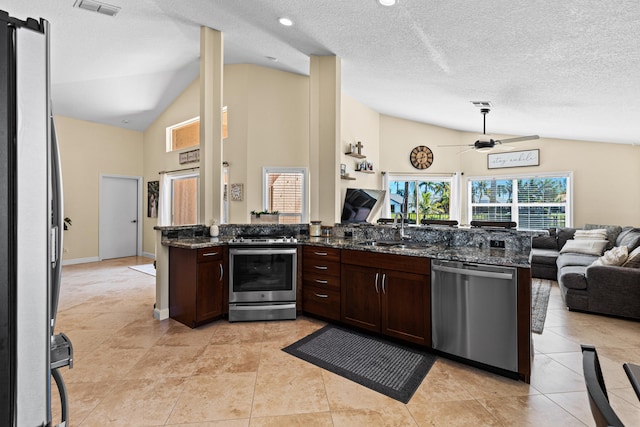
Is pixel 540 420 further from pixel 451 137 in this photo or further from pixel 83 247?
pixel 83 247

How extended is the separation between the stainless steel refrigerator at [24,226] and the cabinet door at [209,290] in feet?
8.20

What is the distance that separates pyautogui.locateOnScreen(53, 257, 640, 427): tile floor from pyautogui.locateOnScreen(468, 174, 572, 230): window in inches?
140

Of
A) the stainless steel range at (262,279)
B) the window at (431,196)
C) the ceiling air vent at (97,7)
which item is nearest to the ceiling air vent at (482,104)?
the window at (431,196)

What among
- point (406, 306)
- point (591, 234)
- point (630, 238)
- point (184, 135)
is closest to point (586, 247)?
point (591, 234)

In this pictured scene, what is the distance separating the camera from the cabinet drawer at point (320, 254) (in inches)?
123

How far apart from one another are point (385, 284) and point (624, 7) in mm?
2528

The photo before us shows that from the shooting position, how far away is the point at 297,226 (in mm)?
3965

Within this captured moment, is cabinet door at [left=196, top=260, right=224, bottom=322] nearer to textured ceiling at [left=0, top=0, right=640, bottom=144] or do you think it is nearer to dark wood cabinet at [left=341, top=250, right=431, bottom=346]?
dark wood cabinet at [left=341, top=250, right=431, bottom=346]

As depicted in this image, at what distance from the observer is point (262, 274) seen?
332 centimetres

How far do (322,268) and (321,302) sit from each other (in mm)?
359

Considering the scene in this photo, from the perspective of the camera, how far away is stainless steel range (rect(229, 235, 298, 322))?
3.26 m

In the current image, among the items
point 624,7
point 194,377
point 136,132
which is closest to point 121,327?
point 194,377

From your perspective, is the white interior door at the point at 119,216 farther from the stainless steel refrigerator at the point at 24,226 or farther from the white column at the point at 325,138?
the stainless steel refrigerator at the point at 24,226

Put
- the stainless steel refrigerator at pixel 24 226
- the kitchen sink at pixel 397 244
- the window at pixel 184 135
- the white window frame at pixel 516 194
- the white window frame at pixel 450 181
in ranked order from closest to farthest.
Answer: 1. the stainless steel refrigerator at pixel 24 226
2. the kitchen sink at pixel 397 244
3. the white window frame at pixel 516 194
4. the window at pixel 184 135
5. the white window frame at pixel 450 181
